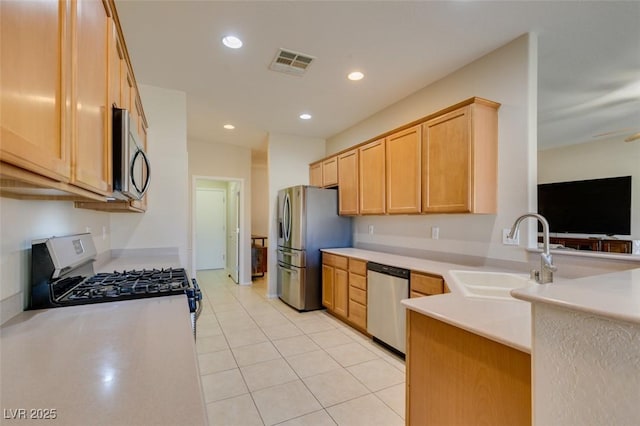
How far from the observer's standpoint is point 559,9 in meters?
1.96

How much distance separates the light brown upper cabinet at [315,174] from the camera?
15.2 ft

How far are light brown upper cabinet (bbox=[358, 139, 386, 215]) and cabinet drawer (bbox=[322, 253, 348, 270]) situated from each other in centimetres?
66

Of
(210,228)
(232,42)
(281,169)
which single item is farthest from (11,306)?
(210,228)

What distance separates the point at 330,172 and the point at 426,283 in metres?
2.44

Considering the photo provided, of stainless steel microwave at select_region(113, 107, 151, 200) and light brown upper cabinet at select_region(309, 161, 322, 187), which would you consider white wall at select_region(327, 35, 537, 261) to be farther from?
stainless steel microwave at select_region(113, 107, 151, 200)

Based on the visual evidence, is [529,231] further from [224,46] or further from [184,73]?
[184,73]

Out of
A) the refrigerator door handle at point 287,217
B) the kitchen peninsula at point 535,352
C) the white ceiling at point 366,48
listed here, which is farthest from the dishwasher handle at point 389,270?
the white ceiling at point 366,48

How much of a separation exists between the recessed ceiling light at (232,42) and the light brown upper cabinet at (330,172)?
2.13 meters

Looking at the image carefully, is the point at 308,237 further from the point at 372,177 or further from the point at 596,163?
the point at 596,163

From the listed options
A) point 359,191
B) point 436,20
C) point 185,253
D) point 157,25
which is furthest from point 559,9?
point 185,253

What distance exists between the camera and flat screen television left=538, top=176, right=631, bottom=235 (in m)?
4.00

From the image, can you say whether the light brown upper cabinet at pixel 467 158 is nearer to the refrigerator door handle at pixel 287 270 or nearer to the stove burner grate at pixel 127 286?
the stove burner grate at pixel 127 286

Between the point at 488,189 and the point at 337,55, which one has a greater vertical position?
the point at 337,55

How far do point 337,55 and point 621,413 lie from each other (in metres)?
2.73
